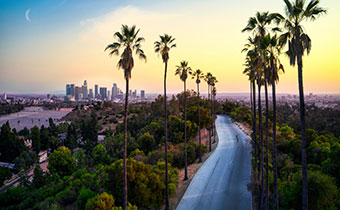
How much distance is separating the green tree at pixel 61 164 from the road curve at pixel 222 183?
18159 millimetres

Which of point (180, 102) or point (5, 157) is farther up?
point (180, 102)

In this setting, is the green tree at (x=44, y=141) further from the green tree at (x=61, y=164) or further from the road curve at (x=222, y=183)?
the road curve at (x=222, y=183)

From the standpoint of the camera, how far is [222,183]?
19047 millimetres

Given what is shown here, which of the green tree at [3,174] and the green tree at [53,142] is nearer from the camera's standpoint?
the green tree at [3,174]

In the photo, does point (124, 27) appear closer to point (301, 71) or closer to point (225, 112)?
point (301, 71)

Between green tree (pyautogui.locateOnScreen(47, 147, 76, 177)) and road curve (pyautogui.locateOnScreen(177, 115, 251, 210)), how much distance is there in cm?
1816

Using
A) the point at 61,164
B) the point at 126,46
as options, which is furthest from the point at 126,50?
the point at 61,164

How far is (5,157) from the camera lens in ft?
146

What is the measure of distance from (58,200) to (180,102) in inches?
Result: 1930

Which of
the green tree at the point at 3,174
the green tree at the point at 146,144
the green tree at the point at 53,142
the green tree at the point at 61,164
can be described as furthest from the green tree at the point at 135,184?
the green tree at the point at 53,142

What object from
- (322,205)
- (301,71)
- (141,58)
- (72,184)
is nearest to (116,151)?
(72,184)

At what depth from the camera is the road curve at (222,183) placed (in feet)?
50.8

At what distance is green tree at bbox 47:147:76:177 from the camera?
27828 millimetres

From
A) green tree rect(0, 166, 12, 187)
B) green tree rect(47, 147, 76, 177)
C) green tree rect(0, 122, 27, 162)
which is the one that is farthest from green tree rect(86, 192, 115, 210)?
green tree rect(0, 122, 27, 162)
